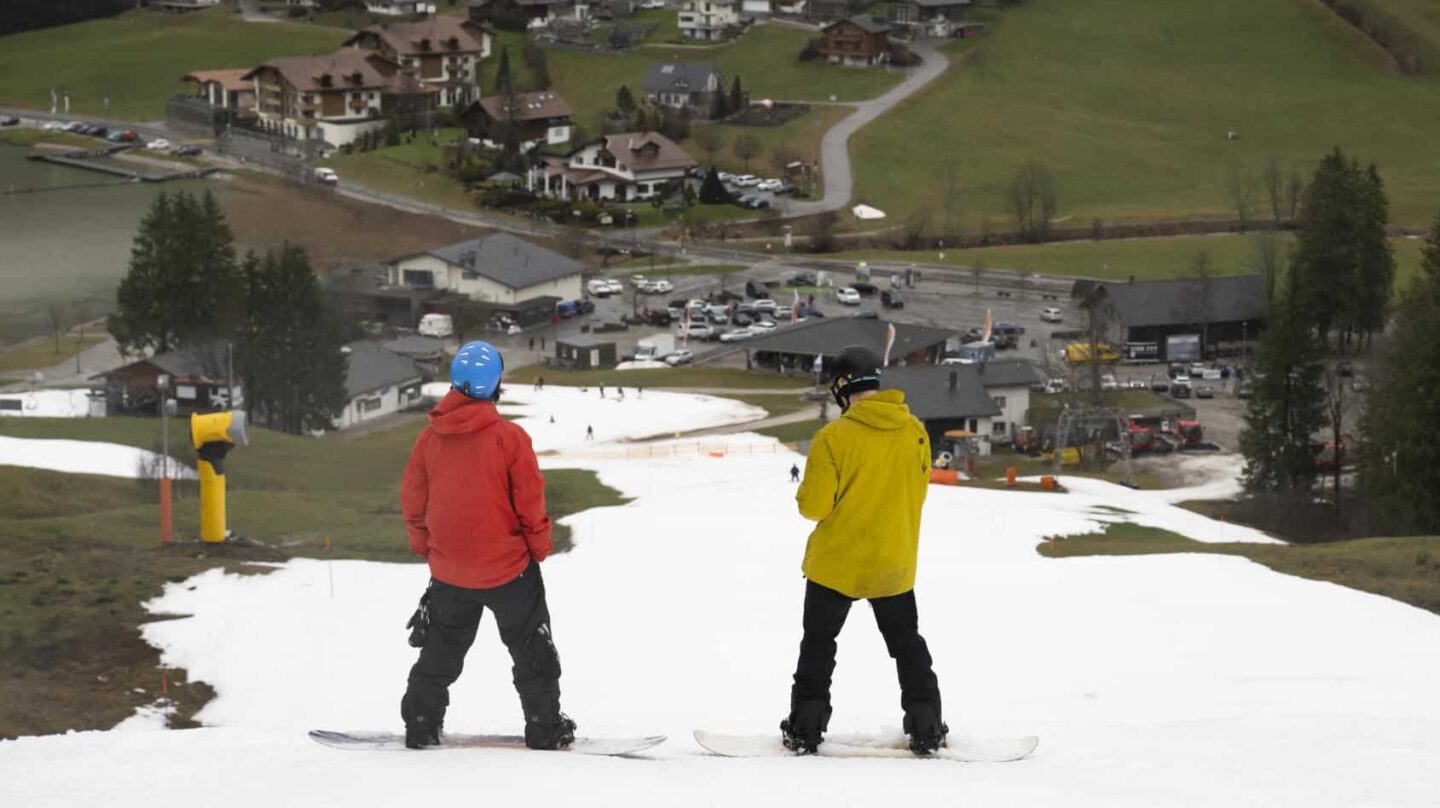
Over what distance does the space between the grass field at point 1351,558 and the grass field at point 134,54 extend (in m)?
116

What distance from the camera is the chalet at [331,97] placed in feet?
401

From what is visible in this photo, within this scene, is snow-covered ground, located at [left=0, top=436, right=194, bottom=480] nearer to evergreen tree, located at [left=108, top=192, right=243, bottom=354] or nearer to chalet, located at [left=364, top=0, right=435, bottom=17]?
evergreen tree, located at [left=108, top=192, right=243, bottom=354]

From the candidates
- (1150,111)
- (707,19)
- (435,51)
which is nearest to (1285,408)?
(1150,111)

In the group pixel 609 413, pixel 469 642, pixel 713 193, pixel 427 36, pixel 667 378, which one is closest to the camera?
pixel 469 642

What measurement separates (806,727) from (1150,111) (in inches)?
4863

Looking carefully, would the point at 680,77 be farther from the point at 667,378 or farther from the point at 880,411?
the point at 880,411

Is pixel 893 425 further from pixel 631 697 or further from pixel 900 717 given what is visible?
pixel 631 697

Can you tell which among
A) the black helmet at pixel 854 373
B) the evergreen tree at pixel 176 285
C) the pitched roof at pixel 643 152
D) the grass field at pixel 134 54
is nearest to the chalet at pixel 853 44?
the pitched roof at pixel 643 152

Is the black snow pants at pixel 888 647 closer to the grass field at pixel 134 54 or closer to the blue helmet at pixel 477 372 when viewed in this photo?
the blue helmet at pixel 477 372

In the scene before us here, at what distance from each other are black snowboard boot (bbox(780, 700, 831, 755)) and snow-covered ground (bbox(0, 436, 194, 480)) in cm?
2305

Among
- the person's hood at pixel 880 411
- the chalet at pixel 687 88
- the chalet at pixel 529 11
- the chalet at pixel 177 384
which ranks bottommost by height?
the chalet at pixel 177 384

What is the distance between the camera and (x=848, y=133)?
117312 millimetres

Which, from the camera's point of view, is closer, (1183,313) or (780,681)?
(780,681)

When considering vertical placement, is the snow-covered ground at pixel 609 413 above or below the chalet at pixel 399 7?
below
